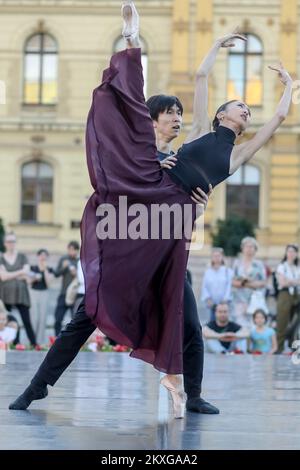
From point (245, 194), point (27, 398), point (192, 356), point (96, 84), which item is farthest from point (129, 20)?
point (245, 194)

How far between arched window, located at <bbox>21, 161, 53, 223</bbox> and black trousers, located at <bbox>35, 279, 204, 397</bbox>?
28310 millimetres

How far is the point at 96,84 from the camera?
111 feet

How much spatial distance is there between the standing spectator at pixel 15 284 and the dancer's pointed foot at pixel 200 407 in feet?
26.9

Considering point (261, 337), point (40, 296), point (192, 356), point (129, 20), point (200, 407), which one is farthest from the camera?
point (40, 296)

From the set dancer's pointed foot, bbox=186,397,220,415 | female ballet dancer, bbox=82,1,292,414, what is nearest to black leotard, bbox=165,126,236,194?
female ballet dancer, bbox=82,1,292,414

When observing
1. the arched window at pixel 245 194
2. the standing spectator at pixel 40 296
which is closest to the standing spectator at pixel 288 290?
the standing spectator at pixel 40 296

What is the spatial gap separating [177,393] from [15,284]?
28.3 feet

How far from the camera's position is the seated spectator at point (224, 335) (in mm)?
12484

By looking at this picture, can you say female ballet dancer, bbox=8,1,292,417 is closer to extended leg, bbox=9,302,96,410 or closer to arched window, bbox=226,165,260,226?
extended leg, bbox=9,302,96,410

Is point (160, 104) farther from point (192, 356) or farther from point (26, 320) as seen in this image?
point (26, 320)

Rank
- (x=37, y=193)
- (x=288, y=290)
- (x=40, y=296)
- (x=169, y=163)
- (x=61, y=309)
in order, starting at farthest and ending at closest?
(x=37, y=193) → (x=40, y=296) → (x=61, y=309) → (x=288, y=290) → (x=169, y=163)

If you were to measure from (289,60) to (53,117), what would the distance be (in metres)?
7.58

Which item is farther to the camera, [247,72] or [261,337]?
[247,72]

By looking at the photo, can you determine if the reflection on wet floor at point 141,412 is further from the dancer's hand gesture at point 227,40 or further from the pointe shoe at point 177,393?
the dancer's hand gesture at point 227,40
